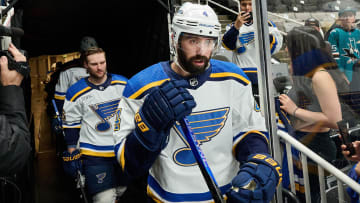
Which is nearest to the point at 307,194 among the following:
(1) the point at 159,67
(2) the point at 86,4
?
(1) the point at 159,67

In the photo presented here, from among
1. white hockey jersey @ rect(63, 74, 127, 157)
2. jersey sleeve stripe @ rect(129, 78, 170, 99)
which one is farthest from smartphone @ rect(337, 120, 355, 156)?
white hockey jersey @ rect(63, 74, 127, 157)

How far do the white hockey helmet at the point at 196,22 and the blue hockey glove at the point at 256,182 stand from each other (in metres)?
0.61

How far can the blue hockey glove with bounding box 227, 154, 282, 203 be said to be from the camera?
132 cm

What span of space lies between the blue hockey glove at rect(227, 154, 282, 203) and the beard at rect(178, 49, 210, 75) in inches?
19.0

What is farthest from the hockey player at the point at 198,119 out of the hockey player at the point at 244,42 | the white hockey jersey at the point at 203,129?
the hockey player at the point at 244,42

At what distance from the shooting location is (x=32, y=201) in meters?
4.33

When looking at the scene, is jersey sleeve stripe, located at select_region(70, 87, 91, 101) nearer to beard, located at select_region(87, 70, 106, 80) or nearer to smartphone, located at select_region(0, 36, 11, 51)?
beard, located at select_region(87, 70, 106, 80)

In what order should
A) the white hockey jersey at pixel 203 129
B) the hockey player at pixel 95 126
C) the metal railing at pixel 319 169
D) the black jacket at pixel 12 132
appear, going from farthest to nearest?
the hockey player at pixel 95 126 < the white hockey jersey at pixel 203 129 < the metal railing at pixel 319 169 < the black jacket at pixel 12 132

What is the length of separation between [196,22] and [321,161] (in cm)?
94

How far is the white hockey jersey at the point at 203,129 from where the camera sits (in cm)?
164

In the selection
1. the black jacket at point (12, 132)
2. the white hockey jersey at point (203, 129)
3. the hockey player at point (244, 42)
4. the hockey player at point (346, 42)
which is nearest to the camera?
the black jacket at point (12, 132)

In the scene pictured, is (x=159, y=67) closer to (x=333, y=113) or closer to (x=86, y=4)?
(x=333, y=113)

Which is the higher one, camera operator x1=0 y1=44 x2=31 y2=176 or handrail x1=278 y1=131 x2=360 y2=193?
camera operator x1=0 y1=44 x2=31 y2=176

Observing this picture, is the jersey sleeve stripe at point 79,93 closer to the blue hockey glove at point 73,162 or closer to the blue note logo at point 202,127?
the blue hockey glove at point 73,162
